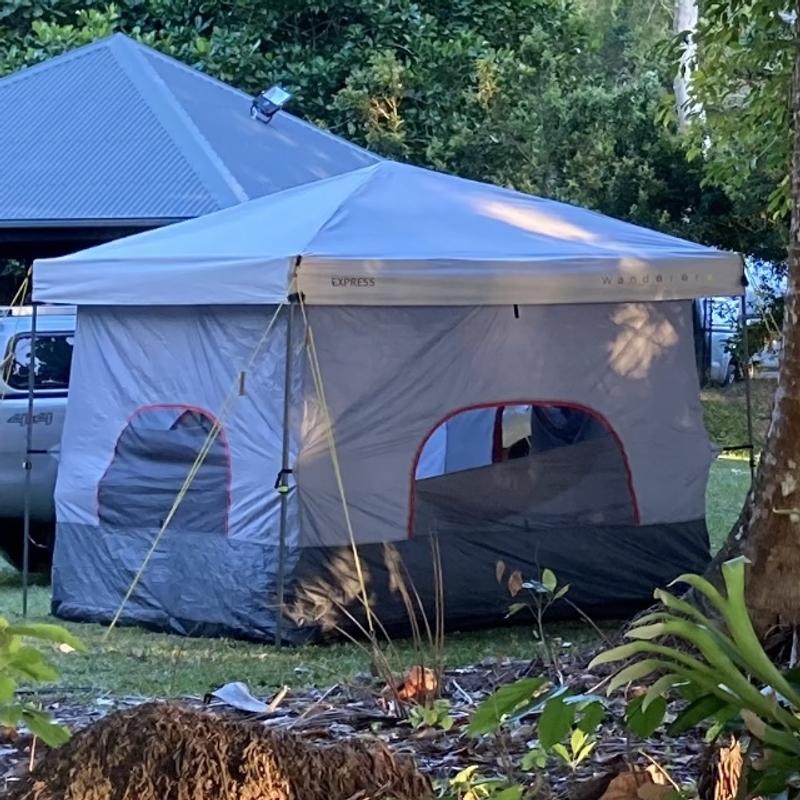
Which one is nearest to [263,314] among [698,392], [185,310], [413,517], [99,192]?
[185,310]

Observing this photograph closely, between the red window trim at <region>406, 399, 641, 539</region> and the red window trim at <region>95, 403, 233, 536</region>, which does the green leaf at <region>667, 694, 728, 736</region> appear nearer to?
the red window trim at <region>406, 399, 641, 539</region>

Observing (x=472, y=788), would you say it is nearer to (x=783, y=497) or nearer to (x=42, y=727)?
(x=42, y=727)

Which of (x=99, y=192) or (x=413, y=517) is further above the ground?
(x=99, y=192)

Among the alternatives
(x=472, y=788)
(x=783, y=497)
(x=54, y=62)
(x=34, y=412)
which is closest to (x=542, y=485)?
(x=34, y=412)

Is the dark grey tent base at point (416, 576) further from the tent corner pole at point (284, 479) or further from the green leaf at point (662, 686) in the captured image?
the green leaf at point (662, 686)

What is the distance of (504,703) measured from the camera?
2936 millimetres

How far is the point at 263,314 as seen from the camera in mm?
8156

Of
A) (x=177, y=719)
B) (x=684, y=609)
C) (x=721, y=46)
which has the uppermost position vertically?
(x=721, y=46)

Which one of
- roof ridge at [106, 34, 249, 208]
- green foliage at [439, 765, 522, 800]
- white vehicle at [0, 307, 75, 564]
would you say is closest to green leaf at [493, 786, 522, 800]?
green foliage at [439, 765, 522, 800]

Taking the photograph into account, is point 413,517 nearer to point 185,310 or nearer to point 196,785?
point 185,310

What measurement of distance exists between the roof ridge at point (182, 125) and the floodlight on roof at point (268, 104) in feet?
2.90

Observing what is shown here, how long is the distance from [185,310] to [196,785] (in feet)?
19.1

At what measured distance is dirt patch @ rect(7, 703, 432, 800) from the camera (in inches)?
118

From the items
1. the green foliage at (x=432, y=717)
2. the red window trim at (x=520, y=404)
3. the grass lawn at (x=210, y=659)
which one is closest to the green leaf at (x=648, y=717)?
the green foliage at (x=432, y=717)
